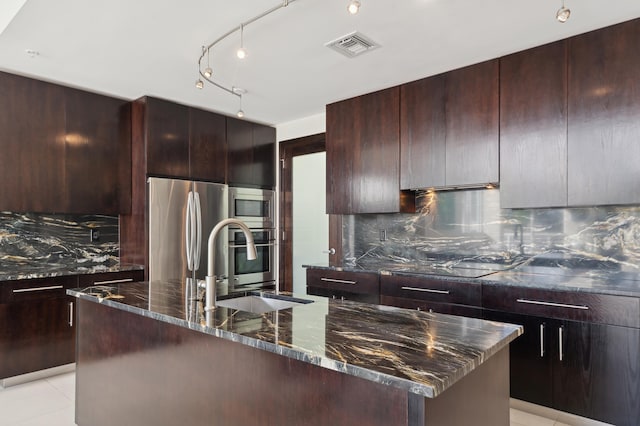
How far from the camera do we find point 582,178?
275cm

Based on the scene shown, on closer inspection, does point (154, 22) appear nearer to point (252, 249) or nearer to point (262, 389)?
Answer: point (252, 249)

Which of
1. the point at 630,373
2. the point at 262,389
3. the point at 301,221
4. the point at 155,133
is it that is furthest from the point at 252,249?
the point at 301,221

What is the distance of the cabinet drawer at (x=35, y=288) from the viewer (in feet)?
10.6

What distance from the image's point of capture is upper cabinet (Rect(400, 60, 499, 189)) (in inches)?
125

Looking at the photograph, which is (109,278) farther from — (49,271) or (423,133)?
(423,133)

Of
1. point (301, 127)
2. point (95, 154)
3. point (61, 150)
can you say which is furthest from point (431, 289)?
point (61, 150)

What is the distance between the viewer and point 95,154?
3.99 m

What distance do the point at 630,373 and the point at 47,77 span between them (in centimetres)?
477

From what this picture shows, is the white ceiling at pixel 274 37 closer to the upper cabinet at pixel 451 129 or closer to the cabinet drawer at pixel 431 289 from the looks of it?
the upper cabinet at pixel 451 129

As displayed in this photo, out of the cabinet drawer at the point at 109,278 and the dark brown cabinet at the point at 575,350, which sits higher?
the cabinet drawer at the point at 109,278

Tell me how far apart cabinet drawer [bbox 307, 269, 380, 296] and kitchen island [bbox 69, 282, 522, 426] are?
1.44 meters

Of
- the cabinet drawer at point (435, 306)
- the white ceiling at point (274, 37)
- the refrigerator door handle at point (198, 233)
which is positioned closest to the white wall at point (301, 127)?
the white ceiling at point (274, 37)

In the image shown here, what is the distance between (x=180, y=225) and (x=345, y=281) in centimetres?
178

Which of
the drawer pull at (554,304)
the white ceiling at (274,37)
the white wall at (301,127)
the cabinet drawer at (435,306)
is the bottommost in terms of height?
the cabinet drawer at (435,306)
